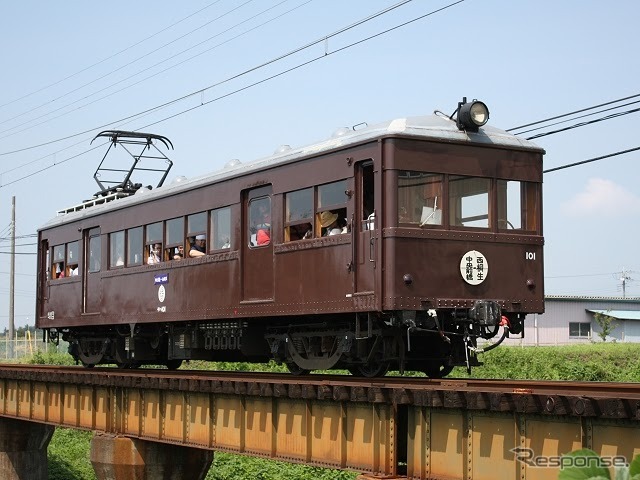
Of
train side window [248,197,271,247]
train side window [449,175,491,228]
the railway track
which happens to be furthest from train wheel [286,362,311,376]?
train side window [449,175,491,228]

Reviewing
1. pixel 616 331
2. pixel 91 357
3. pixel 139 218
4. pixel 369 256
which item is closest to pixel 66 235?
pixel 91 357

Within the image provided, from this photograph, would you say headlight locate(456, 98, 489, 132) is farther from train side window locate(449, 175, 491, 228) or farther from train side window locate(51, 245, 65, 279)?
train side window locate(51, 245, 65, 279)

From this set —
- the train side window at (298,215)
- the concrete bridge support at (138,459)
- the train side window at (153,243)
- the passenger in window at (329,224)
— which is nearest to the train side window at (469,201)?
the passenger in window at (329,224)

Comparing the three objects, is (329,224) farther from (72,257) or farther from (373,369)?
(72,257)

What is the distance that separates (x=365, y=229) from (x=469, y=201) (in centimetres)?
153

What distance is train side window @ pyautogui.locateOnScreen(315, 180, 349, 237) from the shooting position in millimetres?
13570

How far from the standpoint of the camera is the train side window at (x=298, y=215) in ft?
46.8

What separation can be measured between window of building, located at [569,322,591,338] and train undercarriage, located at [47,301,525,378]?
145 ft

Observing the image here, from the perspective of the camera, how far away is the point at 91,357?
22859mm

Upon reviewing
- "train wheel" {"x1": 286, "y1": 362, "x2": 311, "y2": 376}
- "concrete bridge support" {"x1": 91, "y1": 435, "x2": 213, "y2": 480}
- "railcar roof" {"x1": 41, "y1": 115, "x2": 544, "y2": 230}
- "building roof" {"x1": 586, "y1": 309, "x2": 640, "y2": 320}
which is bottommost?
"concrete bridge support" {"x1": 91, "y1": 435, "x2": 213, "y2": 480}

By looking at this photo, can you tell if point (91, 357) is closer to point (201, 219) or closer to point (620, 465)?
point (201, 219)

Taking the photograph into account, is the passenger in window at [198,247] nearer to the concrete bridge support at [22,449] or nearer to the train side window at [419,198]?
the train side window at [419,198]

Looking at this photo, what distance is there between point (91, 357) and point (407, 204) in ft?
39.6

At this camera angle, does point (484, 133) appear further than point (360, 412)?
Yes
